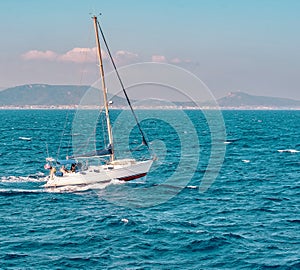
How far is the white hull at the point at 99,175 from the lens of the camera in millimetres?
51062

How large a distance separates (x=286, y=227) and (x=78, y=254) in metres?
17.5

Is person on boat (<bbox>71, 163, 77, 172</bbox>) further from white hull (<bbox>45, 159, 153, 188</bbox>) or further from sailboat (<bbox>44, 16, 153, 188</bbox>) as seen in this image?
white hull (<bbox>45, 159, 153, 188</bbox>)

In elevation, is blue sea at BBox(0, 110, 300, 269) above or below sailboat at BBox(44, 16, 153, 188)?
below

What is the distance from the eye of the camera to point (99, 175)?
2025 inches

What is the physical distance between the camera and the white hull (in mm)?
51062

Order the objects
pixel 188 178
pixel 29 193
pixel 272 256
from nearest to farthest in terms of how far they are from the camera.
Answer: pixel 272 256, pixel 29 193, pixel 188 178

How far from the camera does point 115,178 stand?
173ft

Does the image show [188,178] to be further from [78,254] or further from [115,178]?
[78,254]

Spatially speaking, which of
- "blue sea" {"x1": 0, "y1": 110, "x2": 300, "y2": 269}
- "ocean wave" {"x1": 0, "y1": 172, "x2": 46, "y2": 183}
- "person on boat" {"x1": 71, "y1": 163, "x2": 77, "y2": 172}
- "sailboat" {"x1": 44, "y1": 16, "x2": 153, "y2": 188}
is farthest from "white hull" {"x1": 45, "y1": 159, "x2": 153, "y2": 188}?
"ocean wave" {"x1": 0, "y1": 172, "x2": 46, "y2": 183}

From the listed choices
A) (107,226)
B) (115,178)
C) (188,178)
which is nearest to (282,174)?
(188,178)

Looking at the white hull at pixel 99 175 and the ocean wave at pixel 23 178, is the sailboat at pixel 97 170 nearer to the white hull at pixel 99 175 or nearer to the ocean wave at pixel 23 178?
the white hull at pixel 99 175

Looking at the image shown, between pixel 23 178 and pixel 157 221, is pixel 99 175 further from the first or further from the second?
pixel 157 221

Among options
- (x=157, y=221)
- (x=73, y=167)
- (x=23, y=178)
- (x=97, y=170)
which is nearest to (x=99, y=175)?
(x=97, y=170)

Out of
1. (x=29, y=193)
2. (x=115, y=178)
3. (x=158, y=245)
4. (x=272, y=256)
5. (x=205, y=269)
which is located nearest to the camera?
(x=205, y=269)
